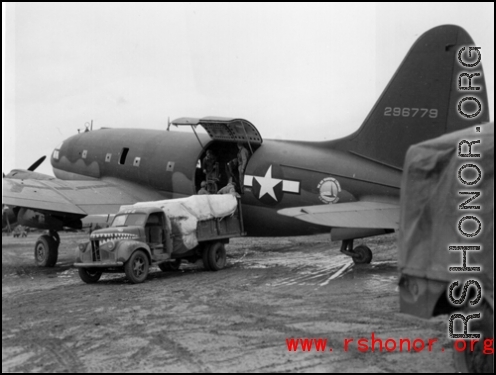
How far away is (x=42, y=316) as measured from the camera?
1111 cm

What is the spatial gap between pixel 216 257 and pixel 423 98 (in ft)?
23.2

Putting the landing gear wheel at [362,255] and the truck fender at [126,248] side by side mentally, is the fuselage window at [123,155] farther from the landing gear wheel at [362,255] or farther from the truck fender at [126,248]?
the landing gear wheel at [362,255]

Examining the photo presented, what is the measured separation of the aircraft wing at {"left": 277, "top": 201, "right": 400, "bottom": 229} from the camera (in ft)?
46.2

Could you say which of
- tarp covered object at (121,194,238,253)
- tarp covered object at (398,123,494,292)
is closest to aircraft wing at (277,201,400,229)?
tarp covered object at (121,194,238,253)

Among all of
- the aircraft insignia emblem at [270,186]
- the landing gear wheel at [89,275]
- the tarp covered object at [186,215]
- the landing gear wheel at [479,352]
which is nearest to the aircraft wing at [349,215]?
the aircraft insignia emblem at [270,186]

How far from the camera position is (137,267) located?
49.8 feet

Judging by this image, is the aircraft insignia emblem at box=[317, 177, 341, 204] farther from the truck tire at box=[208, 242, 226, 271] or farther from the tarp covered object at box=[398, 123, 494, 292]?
the tarp covered object at box=[398, 123, 494, 292]

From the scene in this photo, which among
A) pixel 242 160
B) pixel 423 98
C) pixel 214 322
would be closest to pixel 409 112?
pixel 423 98

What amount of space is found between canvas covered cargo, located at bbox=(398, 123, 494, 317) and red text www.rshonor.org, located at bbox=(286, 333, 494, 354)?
164 centimetres

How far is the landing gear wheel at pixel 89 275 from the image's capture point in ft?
51.0

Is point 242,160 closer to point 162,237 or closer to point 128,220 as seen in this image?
point 162,237

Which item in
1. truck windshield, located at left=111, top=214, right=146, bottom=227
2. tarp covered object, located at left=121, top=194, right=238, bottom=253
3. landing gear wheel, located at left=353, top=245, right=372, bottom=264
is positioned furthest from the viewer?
landing gear wheel, located at left=353, top=245, right=372, bottom=264

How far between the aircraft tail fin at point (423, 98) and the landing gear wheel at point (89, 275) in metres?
8.00

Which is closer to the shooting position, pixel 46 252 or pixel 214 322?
pixel 214 322
